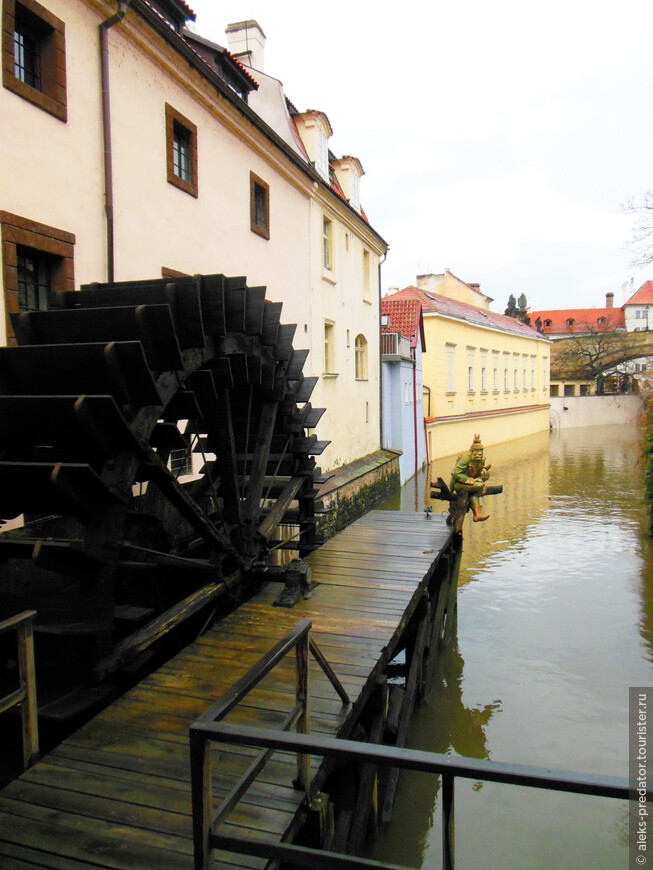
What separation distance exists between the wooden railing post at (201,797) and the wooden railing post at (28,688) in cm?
117

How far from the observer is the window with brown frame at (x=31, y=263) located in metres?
5.48

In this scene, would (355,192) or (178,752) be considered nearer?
(178,752)

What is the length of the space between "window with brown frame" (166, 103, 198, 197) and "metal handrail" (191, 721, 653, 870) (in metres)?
7.18

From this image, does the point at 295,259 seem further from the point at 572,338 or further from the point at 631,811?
the point at 572,338

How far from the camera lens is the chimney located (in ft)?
41.9

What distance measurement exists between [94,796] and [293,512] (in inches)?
185

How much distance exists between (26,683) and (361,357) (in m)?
14.8

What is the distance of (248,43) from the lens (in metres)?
12.9

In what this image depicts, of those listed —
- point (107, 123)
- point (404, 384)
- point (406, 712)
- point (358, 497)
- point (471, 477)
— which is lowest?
point (406, 712)

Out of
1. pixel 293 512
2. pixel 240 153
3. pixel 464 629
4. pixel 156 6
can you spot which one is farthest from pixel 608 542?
pixel 156 6

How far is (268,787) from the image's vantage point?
295 cm

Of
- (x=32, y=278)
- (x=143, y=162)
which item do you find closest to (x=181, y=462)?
(x=32, y=278)

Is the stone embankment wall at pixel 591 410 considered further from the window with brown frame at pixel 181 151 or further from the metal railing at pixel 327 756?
the metal railing at pixel 327 756

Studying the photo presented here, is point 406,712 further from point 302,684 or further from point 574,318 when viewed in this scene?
point 574,318
